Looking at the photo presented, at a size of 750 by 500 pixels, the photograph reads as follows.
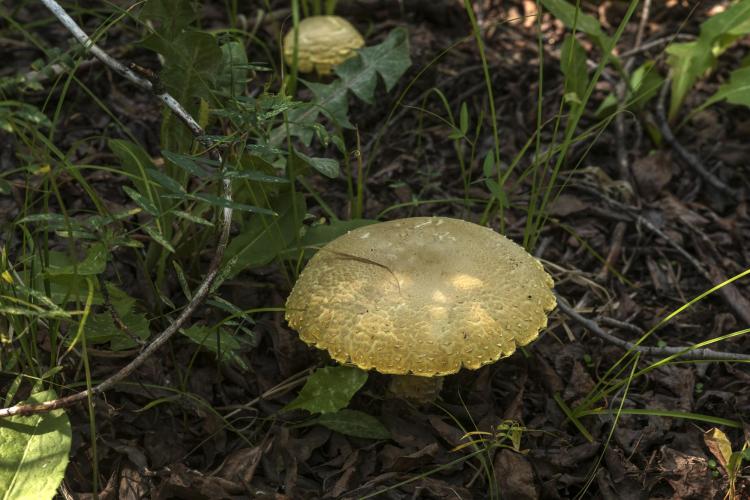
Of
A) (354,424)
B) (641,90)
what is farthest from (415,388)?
(641,90)

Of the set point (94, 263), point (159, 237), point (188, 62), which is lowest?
point (94, 263)

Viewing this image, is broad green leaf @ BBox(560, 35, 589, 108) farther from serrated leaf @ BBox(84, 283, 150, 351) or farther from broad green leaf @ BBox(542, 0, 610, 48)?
serrated leaf @ BBox(84, 283, 150, 351)

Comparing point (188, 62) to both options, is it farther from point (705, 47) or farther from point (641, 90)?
point (705, 47)

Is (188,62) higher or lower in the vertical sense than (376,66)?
higher

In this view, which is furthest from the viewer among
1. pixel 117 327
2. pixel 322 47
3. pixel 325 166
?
pixel 322 47

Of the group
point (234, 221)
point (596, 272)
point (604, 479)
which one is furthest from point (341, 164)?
point (604, 479)

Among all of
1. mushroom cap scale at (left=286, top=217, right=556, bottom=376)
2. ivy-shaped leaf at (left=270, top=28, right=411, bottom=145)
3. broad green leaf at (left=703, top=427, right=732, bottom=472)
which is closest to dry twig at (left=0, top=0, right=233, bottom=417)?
mushroom cap scale at (left=286, top=217, right=556, bottom=376)

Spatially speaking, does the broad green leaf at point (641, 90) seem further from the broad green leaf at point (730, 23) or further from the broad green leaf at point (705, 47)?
the broad green leaf at point (730, 23)
